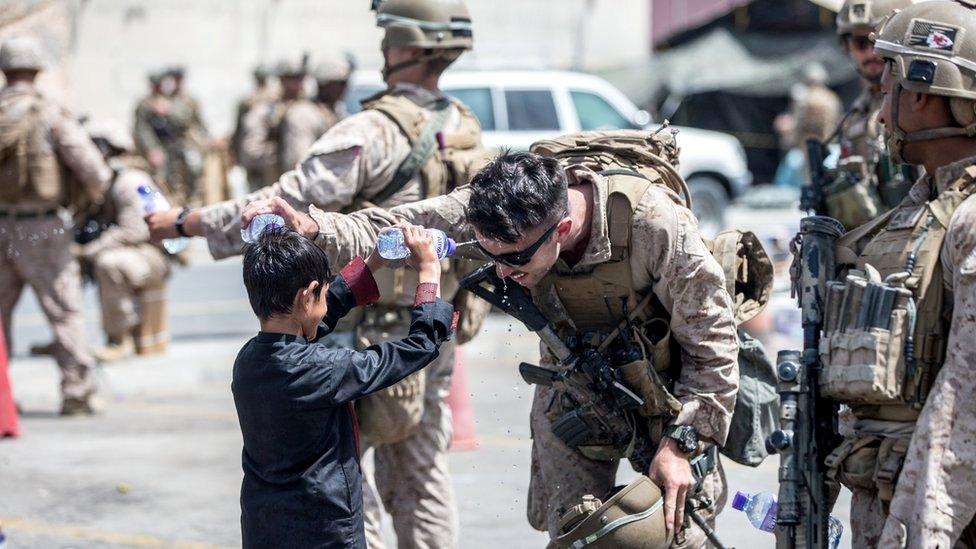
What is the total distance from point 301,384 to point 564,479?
3.05 feet

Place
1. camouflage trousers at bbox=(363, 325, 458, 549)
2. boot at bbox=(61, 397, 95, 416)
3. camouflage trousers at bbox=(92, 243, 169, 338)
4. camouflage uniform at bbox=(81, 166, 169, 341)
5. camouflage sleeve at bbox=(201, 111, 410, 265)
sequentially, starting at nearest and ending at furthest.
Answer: camouflage sleeve at bbox=(201, 111, 410, 265)
camouflage trousers at bbox=(363, 325, 458, 549)
boot at bbox=(61, 397, 95, 416)
camouflage uniform at bbox=(81, 166, 169, 341)
camouflage trousers at bbox=(92, 243, 169, 338)

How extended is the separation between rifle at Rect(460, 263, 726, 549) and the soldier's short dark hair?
344 millimetres

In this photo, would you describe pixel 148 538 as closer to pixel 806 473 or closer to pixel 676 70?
pixel 806 473

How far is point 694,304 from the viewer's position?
3838mm

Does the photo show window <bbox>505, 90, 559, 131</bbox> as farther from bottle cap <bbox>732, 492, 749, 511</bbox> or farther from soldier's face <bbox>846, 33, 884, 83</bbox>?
bottle cap <bbox>732, 492, 749, 511</bbox>

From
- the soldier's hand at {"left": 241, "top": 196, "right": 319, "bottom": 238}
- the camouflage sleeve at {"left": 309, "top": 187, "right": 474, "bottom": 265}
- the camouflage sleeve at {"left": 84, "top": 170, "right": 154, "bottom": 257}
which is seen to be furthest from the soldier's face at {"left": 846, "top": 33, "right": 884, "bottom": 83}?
the camouflage sleeve at {"left": 84, "top": 170, "right": 154, "bottom": 257}

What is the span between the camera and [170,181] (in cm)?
1844

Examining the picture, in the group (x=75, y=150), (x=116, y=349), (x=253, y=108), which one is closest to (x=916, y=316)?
(x=75, y=150)

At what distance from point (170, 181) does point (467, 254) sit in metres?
14.7

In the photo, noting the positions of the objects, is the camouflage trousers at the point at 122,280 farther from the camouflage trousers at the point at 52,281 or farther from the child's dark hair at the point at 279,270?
the child's dark hair at the point at 279,270

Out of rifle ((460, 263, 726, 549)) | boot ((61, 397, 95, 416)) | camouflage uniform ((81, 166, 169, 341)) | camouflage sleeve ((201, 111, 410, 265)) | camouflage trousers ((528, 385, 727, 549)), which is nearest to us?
rifle ((460, 263, 726, 549))

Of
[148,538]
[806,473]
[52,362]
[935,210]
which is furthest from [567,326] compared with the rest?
[52,362]

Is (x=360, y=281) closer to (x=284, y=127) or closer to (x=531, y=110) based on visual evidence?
(x=284, y=127)

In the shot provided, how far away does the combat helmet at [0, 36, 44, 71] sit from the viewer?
8.77 meters
